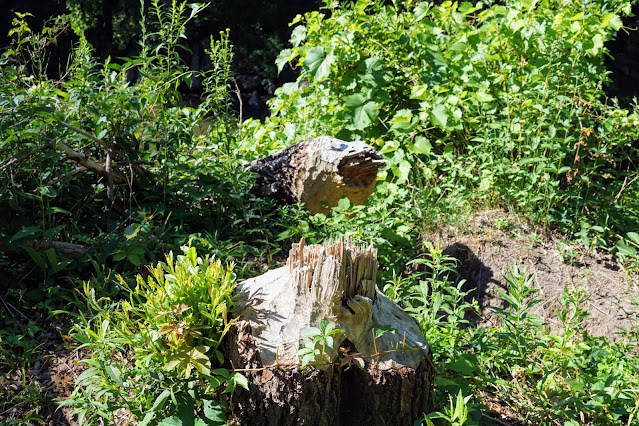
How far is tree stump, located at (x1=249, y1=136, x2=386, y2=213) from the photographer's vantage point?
331cm

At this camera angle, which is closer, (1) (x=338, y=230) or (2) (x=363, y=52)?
(1) (x=338, y=230)

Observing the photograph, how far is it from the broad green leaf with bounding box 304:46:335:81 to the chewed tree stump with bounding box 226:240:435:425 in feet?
7.83

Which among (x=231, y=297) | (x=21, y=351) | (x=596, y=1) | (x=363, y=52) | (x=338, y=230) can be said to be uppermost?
(x=596, y=1)

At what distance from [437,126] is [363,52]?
2.69ft

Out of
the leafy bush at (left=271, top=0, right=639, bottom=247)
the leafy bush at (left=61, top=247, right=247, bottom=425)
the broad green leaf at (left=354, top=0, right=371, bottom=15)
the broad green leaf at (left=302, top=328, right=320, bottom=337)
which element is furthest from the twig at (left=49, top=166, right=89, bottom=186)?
the broad green leaf at (left=354, top=0, right=371, bottom=15)

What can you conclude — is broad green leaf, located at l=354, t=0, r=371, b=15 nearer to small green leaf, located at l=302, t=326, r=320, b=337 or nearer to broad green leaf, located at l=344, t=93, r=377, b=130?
broad green leaf, located at l=344, t=93, r=377, b=130

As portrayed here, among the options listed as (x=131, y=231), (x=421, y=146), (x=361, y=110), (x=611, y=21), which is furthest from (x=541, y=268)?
(x=131, y=231)

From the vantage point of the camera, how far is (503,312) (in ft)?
7.69

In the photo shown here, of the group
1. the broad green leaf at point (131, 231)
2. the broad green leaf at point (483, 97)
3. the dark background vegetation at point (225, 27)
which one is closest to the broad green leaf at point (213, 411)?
the broad green leaf at point (131, 231)

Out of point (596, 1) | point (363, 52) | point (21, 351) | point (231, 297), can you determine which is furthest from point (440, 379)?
point (596, 1)

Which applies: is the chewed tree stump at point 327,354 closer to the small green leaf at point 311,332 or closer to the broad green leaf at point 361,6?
the small green leaf at point 311,332

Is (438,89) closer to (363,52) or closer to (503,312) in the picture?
(363,52)

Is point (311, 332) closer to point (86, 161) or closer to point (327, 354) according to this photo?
point (327, 354)

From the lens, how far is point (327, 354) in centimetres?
182
